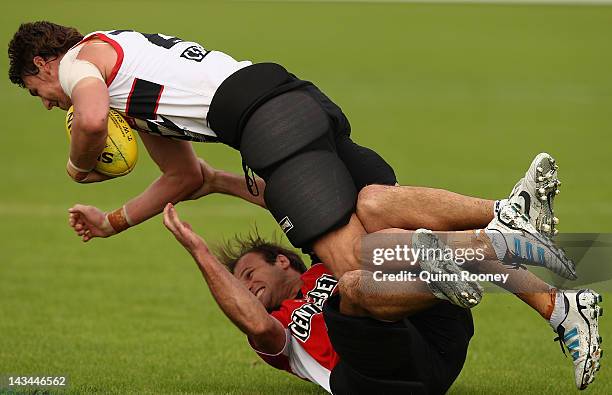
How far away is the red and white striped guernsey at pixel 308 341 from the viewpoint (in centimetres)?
730

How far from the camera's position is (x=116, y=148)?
7.16 meters

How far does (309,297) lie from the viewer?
7.64 m

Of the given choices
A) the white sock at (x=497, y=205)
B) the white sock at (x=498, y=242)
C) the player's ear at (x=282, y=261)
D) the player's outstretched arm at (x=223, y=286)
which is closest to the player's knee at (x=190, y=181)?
the player's ear at (x=282, y=261)

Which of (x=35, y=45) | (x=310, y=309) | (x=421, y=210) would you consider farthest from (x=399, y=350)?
(x=35, y=45)

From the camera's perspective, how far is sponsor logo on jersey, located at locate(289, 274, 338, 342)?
7430 millimetres

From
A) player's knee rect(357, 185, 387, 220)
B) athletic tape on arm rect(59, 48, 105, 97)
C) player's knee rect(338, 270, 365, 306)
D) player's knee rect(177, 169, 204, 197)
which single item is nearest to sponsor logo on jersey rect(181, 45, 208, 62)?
athletic tape on arm rect(59, 48, 105, 97)

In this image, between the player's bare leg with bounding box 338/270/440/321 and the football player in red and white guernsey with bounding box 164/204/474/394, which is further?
the football player in red and white guernsey with bounding box 164/204/474/394

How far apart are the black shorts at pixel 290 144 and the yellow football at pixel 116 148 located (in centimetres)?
59

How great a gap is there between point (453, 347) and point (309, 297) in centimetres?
108

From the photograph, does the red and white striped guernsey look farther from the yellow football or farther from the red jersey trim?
the red jersey trim

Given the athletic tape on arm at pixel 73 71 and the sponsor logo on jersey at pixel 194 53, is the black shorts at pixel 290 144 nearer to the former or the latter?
the sponsor logo on jersey at pixel 194 53

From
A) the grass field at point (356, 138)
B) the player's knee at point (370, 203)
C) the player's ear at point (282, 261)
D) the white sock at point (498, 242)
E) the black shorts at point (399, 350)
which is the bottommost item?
the grass field at point (356, 138)

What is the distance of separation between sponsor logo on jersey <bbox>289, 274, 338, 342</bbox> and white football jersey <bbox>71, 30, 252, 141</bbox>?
123 centimetres

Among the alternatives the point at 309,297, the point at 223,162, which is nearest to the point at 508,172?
the point at 223,162
